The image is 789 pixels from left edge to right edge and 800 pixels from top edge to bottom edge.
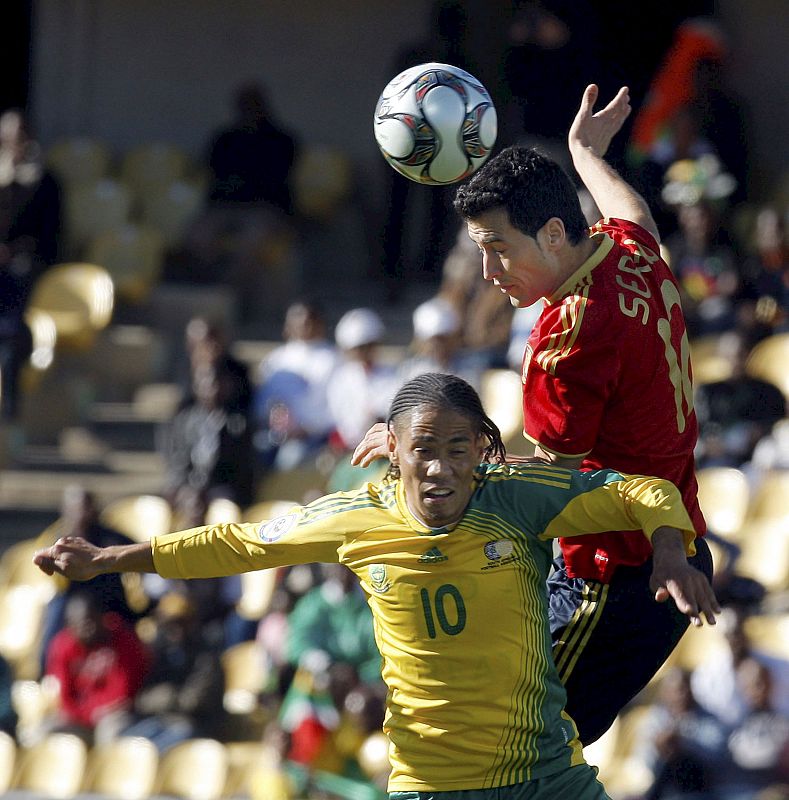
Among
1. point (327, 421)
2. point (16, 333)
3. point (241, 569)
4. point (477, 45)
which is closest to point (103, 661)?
point (327, 421)

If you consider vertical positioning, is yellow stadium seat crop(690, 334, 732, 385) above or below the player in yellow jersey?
above

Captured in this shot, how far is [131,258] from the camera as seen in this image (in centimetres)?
1210

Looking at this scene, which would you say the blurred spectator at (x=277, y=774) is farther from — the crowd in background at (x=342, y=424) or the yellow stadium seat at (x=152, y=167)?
the yellow stadium seat at (x=152, y=167)

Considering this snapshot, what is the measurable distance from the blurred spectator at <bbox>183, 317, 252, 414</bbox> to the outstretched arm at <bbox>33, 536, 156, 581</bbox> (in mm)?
5657

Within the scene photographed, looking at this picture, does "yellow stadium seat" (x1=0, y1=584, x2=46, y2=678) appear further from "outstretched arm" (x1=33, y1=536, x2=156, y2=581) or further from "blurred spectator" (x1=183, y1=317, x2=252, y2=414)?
"outstretched arm" (x1=33, y1=536, x2=156, y2=581)

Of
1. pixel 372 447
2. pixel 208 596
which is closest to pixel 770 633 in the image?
pixel 208 596

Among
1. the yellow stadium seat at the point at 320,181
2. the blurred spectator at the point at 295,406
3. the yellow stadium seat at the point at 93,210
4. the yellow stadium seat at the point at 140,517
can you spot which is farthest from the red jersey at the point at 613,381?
the yellow stadium seat at the point at 93,210

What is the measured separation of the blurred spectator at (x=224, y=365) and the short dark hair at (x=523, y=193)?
5.69m

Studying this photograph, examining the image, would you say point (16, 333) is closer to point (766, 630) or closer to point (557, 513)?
point (766, 630)

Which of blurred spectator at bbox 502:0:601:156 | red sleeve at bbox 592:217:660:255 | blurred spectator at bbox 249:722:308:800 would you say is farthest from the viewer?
blurred spectator at bbox 502:0:601:156

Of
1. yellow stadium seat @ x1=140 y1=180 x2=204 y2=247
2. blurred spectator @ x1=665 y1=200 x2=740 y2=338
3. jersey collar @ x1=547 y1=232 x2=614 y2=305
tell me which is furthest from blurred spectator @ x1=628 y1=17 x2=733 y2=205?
jersey collar @ x1=547 y1=232 x2=614 y2=305

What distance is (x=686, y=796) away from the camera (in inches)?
291

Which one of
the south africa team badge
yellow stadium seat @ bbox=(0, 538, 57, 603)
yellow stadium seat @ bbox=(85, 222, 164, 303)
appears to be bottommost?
yellow stadium seat @ bbox=(0, 538, 57, 603)

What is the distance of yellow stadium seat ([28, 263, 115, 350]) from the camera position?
37.7 feet
